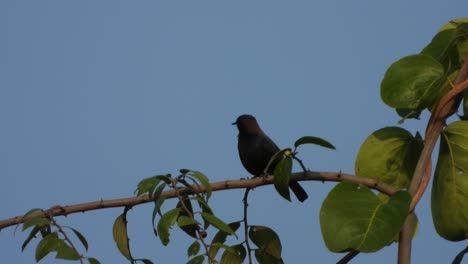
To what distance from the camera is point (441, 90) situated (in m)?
2.04

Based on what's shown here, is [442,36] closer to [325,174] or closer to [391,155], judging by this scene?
[391,155]

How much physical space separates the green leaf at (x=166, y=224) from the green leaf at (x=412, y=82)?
70 centimetres

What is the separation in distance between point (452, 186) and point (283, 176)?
473 mm

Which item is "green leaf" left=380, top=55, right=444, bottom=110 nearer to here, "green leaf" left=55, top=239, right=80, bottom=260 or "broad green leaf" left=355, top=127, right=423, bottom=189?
"broad green leaf" left=355, top=127, right=423, bottom=189

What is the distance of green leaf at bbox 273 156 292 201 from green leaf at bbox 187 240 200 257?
0.29m

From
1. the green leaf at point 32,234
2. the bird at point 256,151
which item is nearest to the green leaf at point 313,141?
the green leaf at point 32,234

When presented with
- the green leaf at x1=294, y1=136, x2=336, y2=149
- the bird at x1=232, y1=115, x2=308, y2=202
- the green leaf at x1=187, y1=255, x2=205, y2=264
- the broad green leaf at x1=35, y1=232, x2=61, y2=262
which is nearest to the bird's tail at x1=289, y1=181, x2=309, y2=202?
the bird at x1=232, y1=115, x2=308, y2=202

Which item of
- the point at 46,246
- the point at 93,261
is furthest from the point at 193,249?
the point at 46,246

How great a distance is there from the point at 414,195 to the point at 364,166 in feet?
1.59

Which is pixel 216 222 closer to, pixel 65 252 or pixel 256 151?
pixel 65 252

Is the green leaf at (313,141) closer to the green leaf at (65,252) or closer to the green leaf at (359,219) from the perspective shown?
the green leaf at (359,219)

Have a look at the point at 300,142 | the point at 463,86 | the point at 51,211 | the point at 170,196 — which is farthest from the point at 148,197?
the point at 463,86

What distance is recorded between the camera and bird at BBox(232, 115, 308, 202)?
871 centimetres

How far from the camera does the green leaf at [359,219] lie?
163 cm
